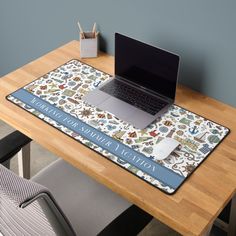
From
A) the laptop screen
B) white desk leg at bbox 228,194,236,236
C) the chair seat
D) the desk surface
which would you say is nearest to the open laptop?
the laptop screen

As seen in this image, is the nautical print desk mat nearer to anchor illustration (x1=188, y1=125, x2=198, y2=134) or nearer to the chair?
anchor illustration (x1=188, y1=125, x2=198, y2=134)

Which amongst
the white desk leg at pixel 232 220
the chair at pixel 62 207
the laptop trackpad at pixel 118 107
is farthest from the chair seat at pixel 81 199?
the white desk leg at pixel 232 220

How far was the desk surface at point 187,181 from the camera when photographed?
118cm

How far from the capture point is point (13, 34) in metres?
2.38

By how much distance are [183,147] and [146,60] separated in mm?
376

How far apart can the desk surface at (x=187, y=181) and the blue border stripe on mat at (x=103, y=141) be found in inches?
1.6

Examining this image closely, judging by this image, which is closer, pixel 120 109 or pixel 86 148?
pixel 86 148

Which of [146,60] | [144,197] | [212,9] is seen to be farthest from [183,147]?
[212,9]

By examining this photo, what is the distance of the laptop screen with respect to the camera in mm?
1492

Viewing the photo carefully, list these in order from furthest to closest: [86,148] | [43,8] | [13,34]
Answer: [13,34]
[43,8]
[86,148]

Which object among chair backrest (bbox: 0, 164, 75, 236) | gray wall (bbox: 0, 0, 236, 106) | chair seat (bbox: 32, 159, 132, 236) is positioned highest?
gray wall (bbox: 0, 0, 236, 106)

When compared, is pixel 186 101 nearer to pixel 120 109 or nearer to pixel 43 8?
pixel 120 109

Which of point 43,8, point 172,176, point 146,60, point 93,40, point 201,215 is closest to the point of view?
point 201,215

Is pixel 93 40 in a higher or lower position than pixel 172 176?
higher
